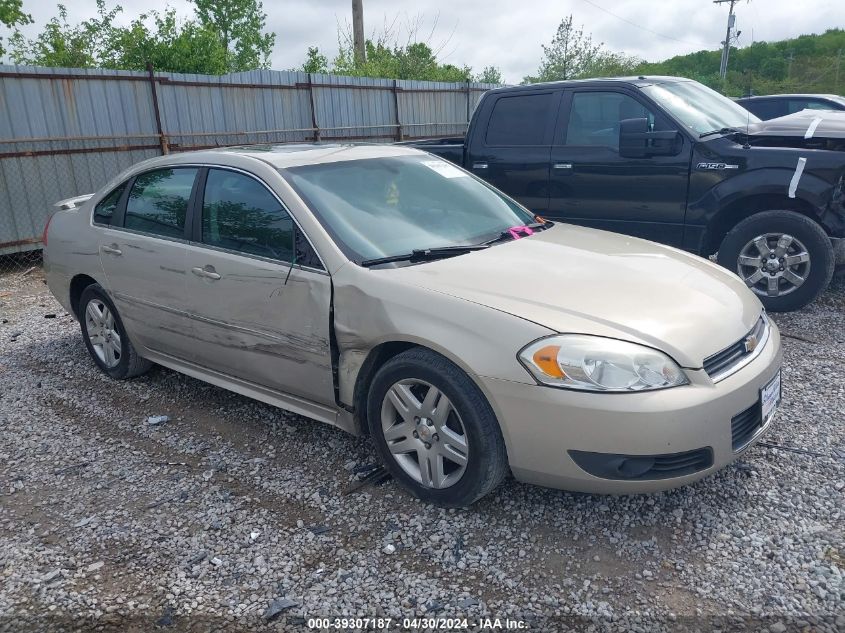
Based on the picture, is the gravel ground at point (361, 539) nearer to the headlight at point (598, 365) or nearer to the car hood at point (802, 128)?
the headlight at point (598, 365)

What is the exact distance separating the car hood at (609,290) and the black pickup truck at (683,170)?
7.75 ft

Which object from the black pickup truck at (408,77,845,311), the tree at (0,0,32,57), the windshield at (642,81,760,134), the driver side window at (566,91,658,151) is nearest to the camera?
the black pickup truck at (408,77,845,311)


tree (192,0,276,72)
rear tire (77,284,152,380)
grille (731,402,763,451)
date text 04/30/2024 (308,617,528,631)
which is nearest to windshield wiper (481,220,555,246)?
grille (731,402,763,451)

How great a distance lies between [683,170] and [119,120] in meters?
7.43

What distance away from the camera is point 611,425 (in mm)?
2666

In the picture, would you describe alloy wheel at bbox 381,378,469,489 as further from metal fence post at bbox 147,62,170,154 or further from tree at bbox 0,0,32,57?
tree at bbox 0,0,32,57

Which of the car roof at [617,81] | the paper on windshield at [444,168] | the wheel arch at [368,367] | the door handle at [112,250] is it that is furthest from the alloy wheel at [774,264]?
the door handle at [112,250]

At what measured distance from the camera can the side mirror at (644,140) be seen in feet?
19.2

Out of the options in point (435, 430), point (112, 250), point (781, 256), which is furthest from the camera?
point (781, 256)

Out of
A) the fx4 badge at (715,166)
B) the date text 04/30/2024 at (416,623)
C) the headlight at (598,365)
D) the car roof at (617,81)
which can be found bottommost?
the date text 04/30/2024 at (416,623)

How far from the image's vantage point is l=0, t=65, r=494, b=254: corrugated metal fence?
27.8 feet

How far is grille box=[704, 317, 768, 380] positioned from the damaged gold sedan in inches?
0.5

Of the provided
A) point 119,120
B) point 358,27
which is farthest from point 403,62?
point 119,120

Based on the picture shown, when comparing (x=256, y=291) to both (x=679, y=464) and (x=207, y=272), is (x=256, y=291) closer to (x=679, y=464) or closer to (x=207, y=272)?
(x=207, y=272)
